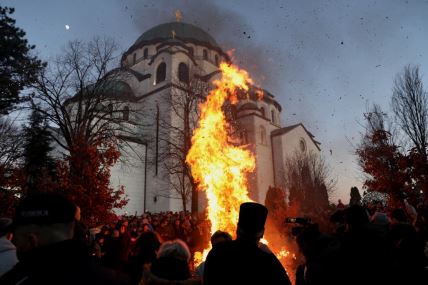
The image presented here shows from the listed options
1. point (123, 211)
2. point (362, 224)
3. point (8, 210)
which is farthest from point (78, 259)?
point (123, 211)

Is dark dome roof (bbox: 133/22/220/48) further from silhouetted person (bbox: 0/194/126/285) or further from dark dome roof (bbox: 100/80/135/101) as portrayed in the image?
silhouetted person (bbox: 0/194/126/285)

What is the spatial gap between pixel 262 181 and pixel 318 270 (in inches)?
1450

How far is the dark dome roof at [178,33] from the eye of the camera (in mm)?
45397

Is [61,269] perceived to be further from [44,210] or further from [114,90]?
[114,90]

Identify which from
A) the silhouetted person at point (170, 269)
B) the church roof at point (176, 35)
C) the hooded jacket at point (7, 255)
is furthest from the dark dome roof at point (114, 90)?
the silhouetted person at point (170, 269)

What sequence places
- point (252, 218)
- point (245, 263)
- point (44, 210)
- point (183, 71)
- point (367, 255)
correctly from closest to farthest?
point (44, 210), point (245, 263), point (252, 218), point (367, 255), point (183, 71)

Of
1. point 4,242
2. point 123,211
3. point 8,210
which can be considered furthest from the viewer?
point 123,211

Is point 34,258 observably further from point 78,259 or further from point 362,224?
point 362,224

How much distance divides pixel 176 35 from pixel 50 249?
152 feet

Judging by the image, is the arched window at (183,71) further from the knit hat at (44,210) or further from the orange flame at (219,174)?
the knit hat at (44,210)

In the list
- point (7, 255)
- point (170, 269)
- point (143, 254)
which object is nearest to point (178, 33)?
point (143, 254)

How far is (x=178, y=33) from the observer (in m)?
46.2

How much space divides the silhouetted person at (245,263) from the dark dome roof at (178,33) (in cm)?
4410

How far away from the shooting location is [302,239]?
4.38 metres
